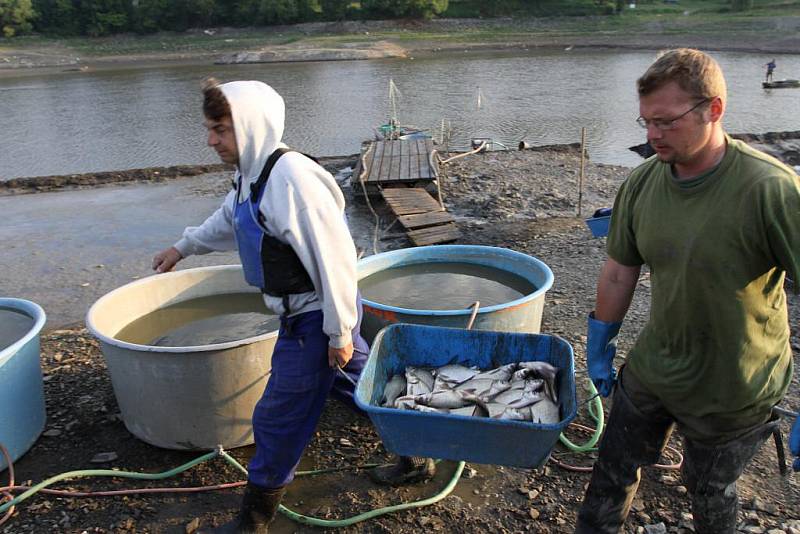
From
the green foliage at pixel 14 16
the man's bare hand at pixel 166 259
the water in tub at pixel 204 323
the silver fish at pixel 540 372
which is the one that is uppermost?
the green foliage at pixel 14 16

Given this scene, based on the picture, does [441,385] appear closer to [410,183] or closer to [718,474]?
[718,474]

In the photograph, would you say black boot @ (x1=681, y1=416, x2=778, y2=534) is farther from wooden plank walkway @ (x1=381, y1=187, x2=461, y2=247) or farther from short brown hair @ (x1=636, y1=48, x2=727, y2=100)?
wooden plank walkway @ (x1=381, y1=187, x2=461, y2=247)

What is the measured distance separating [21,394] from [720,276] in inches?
129

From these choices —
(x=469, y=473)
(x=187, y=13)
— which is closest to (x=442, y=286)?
(x=469, y=473)

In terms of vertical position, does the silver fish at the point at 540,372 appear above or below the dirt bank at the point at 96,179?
above

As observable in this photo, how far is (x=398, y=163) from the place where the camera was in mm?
9711

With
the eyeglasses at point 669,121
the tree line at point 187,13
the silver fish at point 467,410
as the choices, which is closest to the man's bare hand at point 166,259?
the silver fish at point 467,410

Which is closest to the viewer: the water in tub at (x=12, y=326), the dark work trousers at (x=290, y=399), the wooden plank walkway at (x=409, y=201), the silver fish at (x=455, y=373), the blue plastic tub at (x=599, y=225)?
the dark work trousers at (x=290, y=399)

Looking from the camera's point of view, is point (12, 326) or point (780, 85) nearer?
point (12, 326)

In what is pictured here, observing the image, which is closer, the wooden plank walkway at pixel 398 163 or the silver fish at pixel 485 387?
the silver fish at pixel 485 387

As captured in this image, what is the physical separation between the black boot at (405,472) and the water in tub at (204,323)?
1.09 meters

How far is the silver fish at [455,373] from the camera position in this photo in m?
2.78

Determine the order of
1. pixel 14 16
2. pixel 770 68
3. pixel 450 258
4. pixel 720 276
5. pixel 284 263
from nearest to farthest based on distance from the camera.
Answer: pixel 720 276 < pixel 284 263 < pixel 450 258 < pixel 770 68 < pixel 14 16

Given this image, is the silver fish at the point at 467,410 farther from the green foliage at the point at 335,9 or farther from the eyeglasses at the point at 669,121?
the green foliage at the point at 335,9
